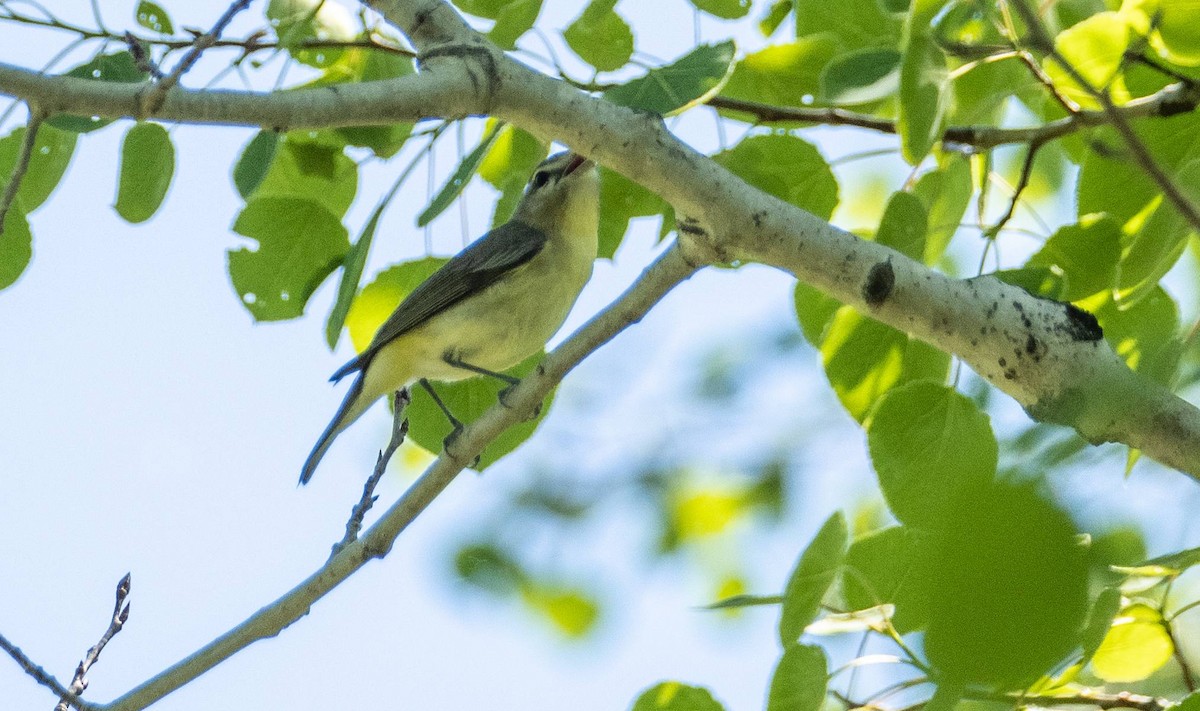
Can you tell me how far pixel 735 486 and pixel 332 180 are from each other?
196cm

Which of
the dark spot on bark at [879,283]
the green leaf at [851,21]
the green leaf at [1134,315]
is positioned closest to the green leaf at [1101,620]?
the dark spot on bark at [879,283]

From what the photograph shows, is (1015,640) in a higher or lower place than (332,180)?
lower

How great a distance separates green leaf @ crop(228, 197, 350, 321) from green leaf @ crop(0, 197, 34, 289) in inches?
22.0

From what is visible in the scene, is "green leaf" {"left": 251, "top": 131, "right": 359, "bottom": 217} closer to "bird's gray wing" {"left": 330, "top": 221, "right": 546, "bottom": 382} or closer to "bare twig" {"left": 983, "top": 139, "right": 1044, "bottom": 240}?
"bird's gray wing" {"left": 330, "top": 221, "right": 546, "bottom": 382}

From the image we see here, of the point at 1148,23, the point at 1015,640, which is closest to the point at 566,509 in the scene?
the point at 1015,640

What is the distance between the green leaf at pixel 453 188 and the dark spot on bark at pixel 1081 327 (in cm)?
129

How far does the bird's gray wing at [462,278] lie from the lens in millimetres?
4168

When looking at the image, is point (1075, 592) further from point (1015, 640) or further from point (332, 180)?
point (332, 180)

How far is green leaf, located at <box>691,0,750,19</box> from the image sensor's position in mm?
2928

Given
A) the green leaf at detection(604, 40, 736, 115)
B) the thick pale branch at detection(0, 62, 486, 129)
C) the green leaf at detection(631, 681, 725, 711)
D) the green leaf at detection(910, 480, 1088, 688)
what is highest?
the green leaf at detection(604, 40, 736, 115)

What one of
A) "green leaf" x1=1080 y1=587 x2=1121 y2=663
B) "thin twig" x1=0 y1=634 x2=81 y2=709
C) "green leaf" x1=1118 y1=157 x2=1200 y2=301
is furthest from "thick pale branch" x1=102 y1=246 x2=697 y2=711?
"green leaf" x1=1080 y1=587 x2=1121 y2=663

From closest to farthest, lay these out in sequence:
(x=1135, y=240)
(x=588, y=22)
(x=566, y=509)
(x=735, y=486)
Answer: (x=566, y=509) < (x=735, y=486) < (x=1135, y=240) < (x=588, y=22)

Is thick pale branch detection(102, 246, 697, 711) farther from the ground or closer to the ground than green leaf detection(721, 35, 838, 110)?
closer to the ground

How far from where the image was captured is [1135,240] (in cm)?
245
